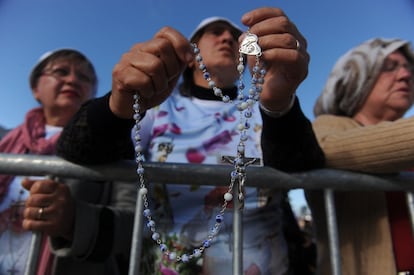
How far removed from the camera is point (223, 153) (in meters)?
0.97

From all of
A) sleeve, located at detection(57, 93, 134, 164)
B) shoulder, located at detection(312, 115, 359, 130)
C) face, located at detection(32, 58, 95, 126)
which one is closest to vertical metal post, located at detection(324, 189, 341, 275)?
shoulder, located at detection(312, 115, 359, 130)

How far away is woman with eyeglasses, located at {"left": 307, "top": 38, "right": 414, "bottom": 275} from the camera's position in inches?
29.1

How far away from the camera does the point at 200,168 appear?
0.72 meters

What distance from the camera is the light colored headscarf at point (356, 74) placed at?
1.15 m

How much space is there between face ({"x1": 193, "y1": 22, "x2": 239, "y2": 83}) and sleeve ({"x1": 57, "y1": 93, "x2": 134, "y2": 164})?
44 cm

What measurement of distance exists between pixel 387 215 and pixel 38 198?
2.61ft

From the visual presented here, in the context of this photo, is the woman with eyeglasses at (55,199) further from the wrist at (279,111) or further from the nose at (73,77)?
the wrist at (279,111)

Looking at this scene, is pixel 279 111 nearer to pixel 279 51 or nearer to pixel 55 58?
pixel 279 51

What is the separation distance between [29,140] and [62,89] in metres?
0.27

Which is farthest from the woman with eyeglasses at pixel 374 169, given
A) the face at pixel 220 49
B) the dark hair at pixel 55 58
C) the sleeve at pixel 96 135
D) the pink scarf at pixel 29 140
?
the dark hair at pixel 55 58

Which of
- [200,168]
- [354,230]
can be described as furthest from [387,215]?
[200,168]

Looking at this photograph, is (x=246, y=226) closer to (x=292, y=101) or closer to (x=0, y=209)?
(x=292, y=101)

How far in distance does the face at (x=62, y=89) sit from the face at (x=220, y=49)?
0.59 m

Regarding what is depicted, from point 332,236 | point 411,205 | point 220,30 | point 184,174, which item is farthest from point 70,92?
point 411,205
